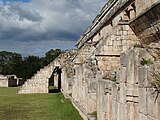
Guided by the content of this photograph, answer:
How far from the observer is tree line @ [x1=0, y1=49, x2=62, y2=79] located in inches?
2344

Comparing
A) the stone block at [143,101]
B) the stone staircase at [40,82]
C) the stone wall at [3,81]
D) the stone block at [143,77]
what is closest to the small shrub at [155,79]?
the stone block at [143,77]

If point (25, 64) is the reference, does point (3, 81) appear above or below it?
below

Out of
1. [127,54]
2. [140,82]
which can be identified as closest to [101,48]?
[127,54]

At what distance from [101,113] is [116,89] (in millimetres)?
2001

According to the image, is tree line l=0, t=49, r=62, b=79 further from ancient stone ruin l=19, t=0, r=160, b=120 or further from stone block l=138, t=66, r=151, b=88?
stone block l=138, t=66, r=151, b=88

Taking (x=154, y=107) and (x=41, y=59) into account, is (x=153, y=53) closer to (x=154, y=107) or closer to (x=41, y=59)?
(x=154, y=107)

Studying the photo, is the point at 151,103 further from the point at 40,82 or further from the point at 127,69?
the point at 40,82

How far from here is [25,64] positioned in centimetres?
6053

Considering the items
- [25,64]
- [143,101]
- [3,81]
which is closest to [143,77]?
[143,101]

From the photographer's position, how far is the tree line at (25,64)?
59531 mm

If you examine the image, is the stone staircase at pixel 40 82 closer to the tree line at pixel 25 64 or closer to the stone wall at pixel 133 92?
the stone wall at pixel 133 92

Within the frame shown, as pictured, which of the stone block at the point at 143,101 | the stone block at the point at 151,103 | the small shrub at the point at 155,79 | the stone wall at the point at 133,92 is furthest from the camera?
the stone block at the point at 143,101

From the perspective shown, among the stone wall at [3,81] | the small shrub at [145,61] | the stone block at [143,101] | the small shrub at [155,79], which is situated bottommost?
the stone wall at [3,81]

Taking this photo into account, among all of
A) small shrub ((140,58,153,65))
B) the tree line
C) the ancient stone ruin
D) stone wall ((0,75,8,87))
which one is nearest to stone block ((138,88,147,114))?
the ancient stone ruin
